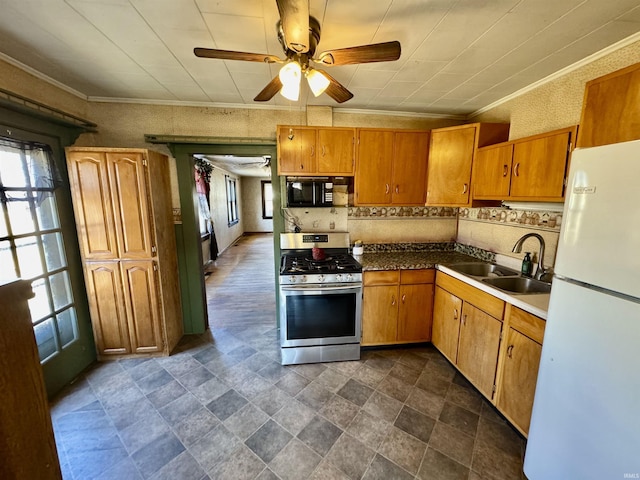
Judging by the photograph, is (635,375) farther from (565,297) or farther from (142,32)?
(142,32)

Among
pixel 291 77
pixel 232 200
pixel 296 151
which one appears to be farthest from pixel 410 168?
pixel 232 200

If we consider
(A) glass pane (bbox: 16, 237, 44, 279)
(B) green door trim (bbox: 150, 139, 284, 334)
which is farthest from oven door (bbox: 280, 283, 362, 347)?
(A) glass pane (bbox: 16, 237, 44, 279)

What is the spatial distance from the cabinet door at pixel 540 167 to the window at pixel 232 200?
24.0ft

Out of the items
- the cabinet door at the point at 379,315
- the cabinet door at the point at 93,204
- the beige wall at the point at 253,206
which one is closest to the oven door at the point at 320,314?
the cabinet door at the point at 379,315

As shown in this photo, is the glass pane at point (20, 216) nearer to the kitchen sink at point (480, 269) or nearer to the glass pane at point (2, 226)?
the glass pane at point (2, 226)

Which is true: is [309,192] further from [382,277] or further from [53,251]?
[53,251]

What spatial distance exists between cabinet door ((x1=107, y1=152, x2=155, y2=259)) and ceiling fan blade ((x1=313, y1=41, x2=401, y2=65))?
1.88 metres

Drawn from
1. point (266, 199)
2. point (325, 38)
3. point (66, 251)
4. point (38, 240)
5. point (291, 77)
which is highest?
point (325, 38)

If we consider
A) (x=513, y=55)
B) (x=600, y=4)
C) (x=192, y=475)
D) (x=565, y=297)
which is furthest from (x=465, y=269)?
(x=192, y=475)

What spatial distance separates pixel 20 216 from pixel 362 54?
102 inches

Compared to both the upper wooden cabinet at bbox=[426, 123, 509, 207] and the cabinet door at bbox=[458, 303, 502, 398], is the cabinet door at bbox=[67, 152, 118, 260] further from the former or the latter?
the cabinet door at bbox=[458, 303, 502, 398]

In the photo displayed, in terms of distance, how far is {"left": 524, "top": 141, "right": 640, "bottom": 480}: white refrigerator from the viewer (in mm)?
931

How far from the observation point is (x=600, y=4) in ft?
3.98

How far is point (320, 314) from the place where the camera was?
7.75 ft
